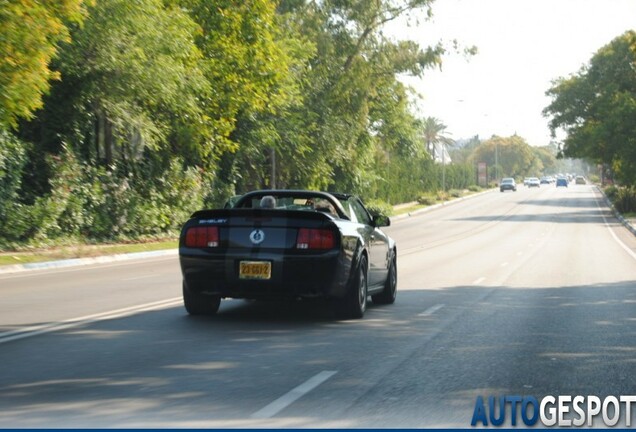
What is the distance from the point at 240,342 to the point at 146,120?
23.5 m

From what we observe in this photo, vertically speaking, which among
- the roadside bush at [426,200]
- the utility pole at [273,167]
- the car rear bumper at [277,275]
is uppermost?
the utility pole at [273,167]

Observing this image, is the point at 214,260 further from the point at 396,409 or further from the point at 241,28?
the point at 241,28

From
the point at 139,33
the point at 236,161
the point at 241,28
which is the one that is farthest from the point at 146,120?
the point at 236,161

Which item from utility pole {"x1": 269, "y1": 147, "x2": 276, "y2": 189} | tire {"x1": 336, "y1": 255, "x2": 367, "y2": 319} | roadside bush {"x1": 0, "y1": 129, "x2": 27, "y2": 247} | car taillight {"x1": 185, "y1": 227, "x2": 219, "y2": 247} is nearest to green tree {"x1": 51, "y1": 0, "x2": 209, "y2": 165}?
roadside bush {"x1": 0, "y1": 129, "x2": 27, "y2": 247}

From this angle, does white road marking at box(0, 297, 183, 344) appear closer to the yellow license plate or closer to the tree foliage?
the yellow license plate

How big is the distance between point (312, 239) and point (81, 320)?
2.88 meters

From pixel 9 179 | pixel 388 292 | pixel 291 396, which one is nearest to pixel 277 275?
pixel 388 292

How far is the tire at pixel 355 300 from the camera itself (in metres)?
12.5

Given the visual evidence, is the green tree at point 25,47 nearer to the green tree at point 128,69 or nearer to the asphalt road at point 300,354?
the asphalt road at point 300,354

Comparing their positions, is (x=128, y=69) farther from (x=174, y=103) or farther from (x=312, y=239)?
(x=312, y=239)

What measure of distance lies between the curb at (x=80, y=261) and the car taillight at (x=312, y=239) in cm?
A: 1252

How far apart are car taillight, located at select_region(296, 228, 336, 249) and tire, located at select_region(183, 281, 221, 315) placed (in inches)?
55.7

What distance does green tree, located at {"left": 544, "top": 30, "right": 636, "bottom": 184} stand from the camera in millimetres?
62875

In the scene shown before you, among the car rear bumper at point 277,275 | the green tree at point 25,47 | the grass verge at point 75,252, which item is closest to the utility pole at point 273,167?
the grass verge at point 75,252
